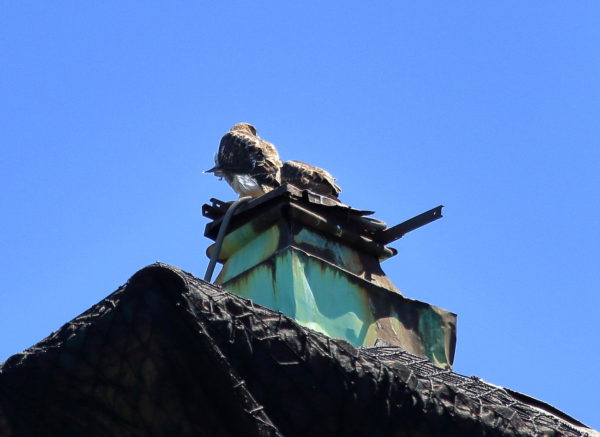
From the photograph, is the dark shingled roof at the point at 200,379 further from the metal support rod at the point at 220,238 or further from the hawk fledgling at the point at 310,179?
the hawk fledgling at the point at 310,179

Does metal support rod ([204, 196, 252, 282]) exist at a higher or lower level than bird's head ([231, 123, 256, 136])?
lower

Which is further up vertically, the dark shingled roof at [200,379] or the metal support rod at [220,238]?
the metal support rod at [220,238]

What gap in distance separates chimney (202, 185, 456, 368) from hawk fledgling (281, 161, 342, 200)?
404mm

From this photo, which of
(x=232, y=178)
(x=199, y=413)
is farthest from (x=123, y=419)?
(x=232, y=178)

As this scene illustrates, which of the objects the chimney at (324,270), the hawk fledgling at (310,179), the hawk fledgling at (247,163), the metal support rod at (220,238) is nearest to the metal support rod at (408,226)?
the chimney at (324,270)

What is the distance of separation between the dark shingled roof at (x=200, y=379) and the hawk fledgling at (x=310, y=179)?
12.1ft

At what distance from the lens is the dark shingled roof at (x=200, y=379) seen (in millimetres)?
4320

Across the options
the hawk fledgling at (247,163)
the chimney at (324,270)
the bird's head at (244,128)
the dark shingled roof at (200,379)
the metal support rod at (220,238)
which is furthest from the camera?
the bird's head at (244,128)

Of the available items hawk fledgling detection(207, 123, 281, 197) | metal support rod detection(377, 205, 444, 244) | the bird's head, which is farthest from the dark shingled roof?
the bird's head

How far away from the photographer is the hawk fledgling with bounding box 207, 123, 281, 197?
9258 millimetres

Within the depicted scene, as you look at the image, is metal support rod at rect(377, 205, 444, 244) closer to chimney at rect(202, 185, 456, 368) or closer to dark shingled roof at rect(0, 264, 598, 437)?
chimney at rect(202, 185, 456, 368)

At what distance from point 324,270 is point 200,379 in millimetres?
2843

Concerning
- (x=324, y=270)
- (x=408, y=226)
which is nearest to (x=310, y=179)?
(x=408, y=226)

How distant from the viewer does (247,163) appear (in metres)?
9.59
